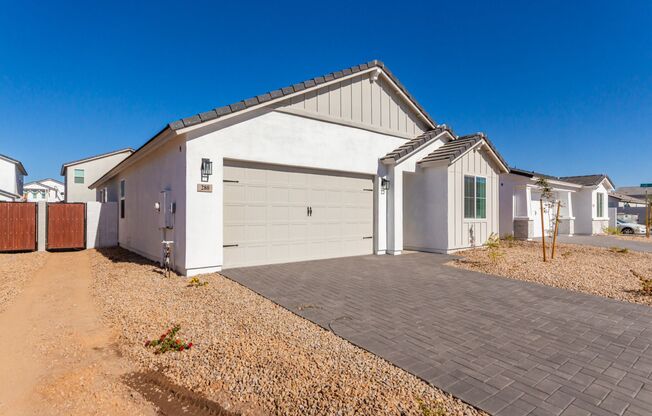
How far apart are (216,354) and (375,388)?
1.73 m

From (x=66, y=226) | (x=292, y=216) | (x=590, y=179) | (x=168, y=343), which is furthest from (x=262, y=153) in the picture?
(x=590, y=179)

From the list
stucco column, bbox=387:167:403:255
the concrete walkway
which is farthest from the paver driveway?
the concrete walkway

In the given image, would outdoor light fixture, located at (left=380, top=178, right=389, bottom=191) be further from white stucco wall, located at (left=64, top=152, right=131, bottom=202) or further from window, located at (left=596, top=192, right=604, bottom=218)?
white stucco wall, located at (left=64, top=152, right=131, bottom=202)

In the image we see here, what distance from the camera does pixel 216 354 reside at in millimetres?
3383

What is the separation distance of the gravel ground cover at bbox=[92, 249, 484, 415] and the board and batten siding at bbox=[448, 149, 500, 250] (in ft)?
24.9

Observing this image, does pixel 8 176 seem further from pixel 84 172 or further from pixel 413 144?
pixel 413 144

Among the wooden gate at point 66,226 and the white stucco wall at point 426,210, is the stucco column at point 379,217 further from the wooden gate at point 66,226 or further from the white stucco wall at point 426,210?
the wooden gate at point 66,226

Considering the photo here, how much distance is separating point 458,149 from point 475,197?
2.01 metres

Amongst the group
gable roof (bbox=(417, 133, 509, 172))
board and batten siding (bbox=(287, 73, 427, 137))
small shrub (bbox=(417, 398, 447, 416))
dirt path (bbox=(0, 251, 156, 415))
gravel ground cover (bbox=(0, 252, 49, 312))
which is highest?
board and batten siding (bbox=(287, 73, 427, 137))

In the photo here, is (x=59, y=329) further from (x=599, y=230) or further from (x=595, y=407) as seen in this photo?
(x=599, y=230)

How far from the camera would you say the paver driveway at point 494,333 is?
2.66m

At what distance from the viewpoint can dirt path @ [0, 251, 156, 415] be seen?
258 cm

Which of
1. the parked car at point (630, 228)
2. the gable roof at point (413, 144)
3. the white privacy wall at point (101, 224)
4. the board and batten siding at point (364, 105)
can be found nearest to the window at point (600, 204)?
the parked car at point (630, 228)

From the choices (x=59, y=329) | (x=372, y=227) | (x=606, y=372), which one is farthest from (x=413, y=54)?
(x=59, y=329)
